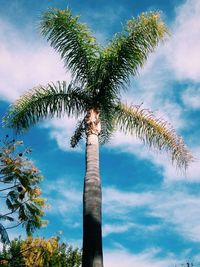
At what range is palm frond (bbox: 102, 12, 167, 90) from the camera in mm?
12594

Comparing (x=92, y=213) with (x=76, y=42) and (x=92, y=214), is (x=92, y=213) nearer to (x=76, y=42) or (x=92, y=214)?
(x=92, y=214)

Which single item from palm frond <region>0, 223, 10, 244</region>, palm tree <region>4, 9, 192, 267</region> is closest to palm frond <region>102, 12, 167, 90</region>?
palm tree <region>4, 9, 192, 267</region>

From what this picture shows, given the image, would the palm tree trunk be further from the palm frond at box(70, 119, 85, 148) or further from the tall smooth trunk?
the palm frond at box(70, 119, 85, 148)

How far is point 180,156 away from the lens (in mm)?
13023

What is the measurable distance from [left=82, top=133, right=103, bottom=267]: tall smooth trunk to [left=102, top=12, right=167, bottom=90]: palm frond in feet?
9.01

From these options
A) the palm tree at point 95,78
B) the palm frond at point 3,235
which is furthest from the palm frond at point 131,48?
the palm frond at point 3,235

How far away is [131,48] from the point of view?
12633 millimetres

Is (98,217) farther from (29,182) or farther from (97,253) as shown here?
(29,182)

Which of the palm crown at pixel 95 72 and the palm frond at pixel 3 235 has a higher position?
the palm crown at pixel 95 72

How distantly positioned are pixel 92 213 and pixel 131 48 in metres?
5.66

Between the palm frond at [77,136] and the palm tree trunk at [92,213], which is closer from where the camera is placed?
the palm tree trunk at [92,213]

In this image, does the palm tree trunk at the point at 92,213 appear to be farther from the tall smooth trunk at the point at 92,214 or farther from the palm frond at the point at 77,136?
the palm frond at the point at 77,136

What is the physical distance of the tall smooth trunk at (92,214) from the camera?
901 cm

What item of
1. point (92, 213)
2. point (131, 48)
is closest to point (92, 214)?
point (92, 213)
